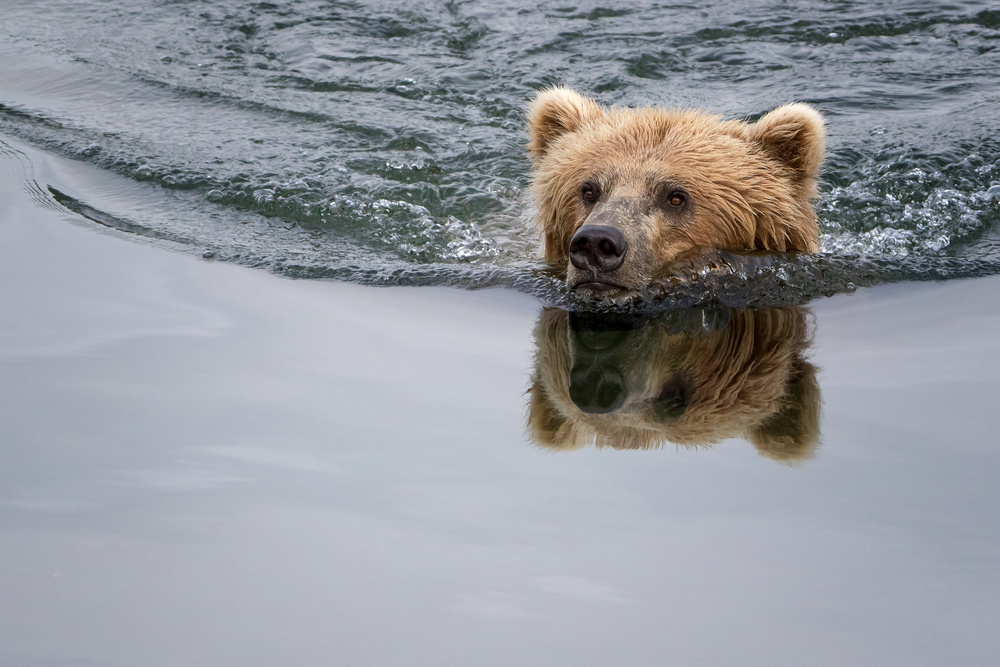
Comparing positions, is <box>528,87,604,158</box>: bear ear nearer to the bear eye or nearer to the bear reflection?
the bear eye

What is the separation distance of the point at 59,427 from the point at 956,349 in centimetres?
338

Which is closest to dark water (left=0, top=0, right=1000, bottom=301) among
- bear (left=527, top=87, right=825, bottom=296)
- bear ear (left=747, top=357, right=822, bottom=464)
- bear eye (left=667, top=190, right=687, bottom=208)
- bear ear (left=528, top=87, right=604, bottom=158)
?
bear (left=527, top=87, right=825, bottom=296)

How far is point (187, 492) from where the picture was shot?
3.13m

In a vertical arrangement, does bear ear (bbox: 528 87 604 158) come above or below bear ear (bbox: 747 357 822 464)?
above

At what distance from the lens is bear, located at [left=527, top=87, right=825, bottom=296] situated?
4961mm

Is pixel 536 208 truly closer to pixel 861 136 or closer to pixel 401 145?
pixel 401 145

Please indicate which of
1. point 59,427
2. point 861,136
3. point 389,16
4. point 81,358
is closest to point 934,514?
point 59,427

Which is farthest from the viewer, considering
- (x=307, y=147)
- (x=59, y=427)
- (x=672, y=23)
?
(x=672, y=23)

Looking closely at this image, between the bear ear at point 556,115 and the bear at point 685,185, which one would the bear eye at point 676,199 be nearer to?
the bear at point 685,185

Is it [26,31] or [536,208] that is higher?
[26,31]

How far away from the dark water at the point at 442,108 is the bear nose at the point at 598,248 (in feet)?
2.11

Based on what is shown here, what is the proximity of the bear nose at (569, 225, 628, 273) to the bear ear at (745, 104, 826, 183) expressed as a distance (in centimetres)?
109

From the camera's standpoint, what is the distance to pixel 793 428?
364cm

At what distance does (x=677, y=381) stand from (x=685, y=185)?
1325 millimetres
